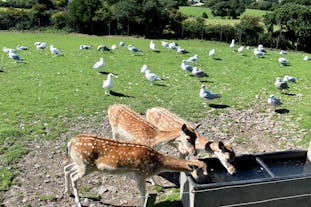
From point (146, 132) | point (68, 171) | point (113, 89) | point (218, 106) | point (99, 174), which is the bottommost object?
point (99, 174)

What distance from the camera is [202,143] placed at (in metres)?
9.47

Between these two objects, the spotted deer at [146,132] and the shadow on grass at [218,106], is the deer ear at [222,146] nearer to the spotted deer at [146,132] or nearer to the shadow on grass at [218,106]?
the spotted deer at [146,132]

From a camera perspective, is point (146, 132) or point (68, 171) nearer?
point (68, 171)

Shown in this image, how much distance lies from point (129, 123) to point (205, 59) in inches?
576


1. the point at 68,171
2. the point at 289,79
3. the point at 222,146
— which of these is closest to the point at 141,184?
the point at 68,171

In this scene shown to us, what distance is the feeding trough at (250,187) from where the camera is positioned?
787cm

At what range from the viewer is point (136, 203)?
9281 mm

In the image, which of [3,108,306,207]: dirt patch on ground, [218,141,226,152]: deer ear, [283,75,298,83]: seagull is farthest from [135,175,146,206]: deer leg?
[283,75,298,83]: seagull

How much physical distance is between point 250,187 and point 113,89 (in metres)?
10.3

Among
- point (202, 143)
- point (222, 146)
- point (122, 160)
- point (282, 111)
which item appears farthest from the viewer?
point (282, 111)

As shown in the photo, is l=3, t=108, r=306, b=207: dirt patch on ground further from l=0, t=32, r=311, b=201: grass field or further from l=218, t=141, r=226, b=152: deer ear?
l=218, t=141, r=226, b=152: deer ear

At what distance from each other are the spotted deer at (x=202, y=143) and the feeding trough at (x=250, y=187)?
302mm

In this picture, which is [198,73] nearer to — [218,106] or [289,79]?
Answer: [218,106]

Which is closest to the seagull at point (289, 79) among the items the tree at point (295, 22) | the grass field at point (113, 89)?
the grass field at point (113, 89)
